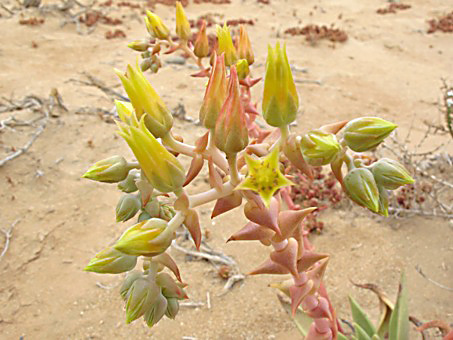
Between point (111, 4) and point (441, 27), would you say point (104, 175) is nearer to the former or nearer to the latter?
point (441, 27)

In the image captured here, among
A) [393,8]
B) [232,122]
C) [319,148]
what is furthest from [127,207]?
[393,8]

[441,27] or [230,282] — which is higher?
[441,27]

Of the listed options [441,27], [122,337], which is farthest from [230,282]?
[441,27]

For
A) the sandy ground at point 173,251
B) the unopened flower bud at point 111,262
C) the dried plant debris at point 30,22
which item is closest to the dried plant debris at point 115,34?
the sandy ground at point 173,251

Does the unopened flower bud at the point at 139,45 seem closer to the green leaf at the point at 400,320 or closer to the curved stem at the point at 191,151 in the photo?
the curved stem at the point at 191,151

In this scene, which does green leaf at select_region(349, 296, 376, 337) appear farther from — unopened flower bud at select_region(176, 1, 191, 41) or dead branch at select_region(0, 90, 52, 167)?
dead branch at select_region(0, 90, 52, 167)

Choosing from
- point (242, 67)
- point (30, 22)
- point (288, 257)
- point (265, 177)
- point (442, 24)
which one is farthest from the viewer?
point (442, 24)

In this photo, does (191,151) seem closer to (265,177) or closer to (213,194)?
(213,194)
